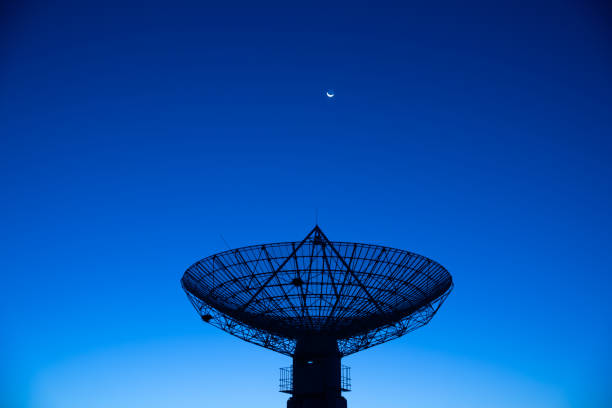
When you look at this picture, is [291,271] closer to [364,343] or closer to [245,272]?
[245,272]

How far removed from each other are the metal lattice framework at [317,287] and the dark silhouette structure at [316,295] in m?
0.07

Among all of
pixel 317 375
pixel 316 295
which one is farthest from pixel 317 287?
pixel 317 375

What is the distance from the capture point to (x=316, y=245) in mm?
35344

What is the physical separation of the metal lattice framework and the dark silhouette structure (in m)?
0.07

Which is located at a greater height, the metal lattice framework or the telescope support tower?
the metal lattice framework

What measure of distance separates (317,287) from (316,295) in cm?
93

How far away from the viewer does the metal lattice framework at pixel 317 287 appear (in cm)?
3544

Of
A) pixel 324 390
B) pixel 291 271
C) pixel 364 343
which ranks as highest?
pixel 291 271

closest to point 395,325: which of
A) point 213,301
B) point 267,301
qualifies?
point 267,301

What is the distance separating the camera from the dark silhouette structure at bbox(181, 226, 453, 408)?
35500mm

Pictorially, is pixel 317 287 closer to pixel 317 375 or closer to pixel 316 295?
pixel 316 295

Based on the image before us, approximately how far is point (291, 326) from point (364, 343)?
5836 mm

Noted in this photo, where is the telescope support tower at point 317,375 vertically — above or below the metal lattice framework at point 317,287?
below

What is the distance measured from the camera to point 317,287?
120 ft
